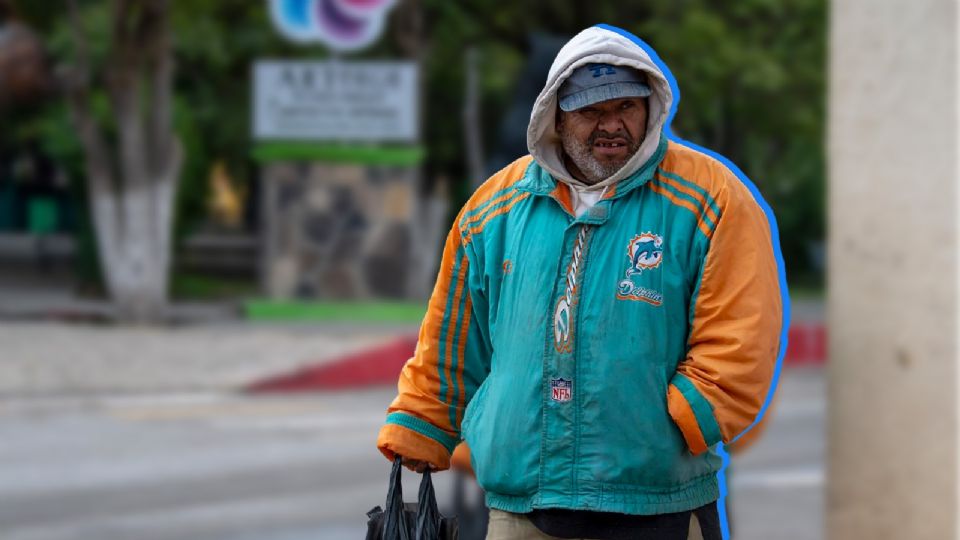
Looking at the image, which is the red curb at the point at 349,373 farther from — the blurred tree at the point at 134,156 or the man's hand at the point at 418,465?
the man's hand at the point at 418,465

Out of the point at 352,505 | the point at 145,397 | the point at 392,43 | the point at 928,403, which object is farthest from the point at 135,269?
the point at 928,403

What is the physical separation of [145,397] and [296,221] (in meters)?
6.37

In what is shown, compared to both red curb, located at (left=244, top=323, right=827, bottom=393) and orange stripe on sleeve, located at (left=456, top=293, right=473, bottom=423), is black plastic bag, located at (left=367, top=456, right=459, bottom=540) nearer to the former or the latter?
orange stripe on sleeve, located at (left=456, top=293, right=473, bottom=423)

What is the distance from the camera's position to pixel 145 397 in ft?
45.4

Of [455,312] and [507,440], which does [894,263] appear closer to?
[455,312]

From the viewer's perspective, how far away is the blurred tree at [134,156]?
1780cm

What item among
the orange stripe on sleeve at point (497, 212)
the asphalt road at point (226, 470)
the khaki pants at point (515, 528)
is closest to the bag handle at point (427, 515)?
the khaki pants at point (515, 528)

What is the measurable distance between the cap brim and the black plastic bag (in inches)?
31.7

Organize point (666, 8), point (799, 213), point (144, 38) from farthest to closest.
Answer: point (799, 213) < point (666, 8) < point (144, 38)

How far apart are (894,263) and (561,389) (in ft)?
5.51

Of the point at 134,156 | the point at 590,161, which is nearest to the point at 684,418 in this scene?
the point at 590,161

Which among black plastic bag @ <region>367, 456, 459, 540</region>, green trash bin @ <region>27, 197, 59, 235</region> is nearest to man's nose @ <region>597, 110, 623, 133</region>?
black plastic bag @ <region>367, 456, 459, 540</region>

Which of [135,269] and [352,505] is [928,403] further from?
[135,269]

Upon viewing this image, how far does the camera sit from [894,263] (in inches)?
180
